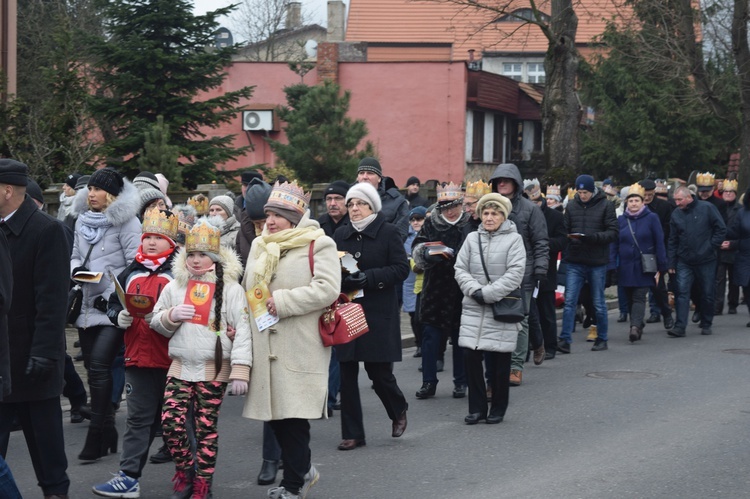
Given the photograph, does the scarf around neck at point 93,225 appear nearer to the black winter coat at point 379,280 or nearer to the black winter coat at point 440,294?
the black winter coat at point 379,280

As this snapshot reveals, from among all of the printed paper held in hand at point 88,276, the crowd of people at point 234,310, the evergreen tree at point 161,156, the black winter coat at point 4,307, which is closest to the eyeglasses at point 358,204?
the crowd of people at point 234,310

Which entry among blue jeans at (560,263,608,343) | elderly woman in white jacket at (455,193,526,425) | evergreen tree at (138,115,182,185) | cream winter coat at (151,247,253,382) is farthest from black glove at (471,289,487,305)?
evergreen tree at (138,115,182,185)

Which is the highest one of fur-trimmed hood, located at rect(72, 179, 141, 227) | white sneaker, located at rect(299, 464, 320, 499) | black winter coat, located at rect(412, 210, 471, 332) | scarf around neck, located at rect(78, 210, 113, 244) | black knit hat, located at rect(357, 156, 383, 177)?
black knit hat, located at rect(357, 156, 383, 177)

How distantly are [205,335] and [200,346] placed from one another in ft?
0.22

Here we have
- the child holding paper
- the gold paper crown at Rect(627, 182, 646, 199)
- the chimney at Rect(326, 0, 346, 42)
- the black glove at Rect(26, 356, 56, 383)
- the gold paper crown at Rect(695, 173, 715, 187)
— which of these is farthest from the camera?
the chimney at Rect(326, 0, 346, 42)

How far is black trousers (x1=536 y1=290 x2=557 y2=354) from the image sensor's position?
12773 mm

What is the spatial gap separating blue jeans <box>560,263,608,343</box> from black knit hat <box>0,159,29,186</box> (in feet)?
27.8

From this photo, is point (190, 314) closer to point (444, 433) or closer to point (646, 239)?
point (444, 433)

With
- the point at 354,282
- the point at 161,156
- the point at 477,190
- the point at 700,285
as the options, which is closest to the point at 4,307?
the point at 354,282

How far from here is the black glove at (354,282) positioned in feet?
25.8

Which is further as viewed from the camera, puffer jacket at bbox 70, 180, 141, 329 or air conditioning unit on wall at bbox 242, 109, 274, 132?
air conditioning unit on wall at bbox 242, 109, 274, 132

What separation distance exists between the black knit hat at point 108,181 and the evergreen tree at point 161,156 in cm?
990

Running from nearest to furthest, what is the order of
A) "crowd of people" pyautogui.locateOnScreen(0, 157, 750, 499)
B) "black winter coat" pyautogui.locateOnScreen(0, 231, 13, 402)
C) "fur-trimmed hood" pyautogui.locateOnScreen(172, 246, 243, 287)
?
1. "black winter coat" pyautogui.locateOnScreen(0, 231, 13, 402)
2. "crowd of people" pyautogui.locateOnScreen(0, 157, 750, 499)
3. "fur-trimmed hood" pyautogui.locateOnScreen(172, 246, 243, 287)

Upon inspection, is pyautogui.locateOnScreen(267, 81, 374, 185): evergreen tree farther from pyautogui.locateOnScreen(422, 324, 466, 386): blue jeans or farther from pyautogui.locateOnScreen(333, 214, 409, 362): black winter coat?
pyautogui.locateOnScreen(333, 214, 409, 362): black winter coat
